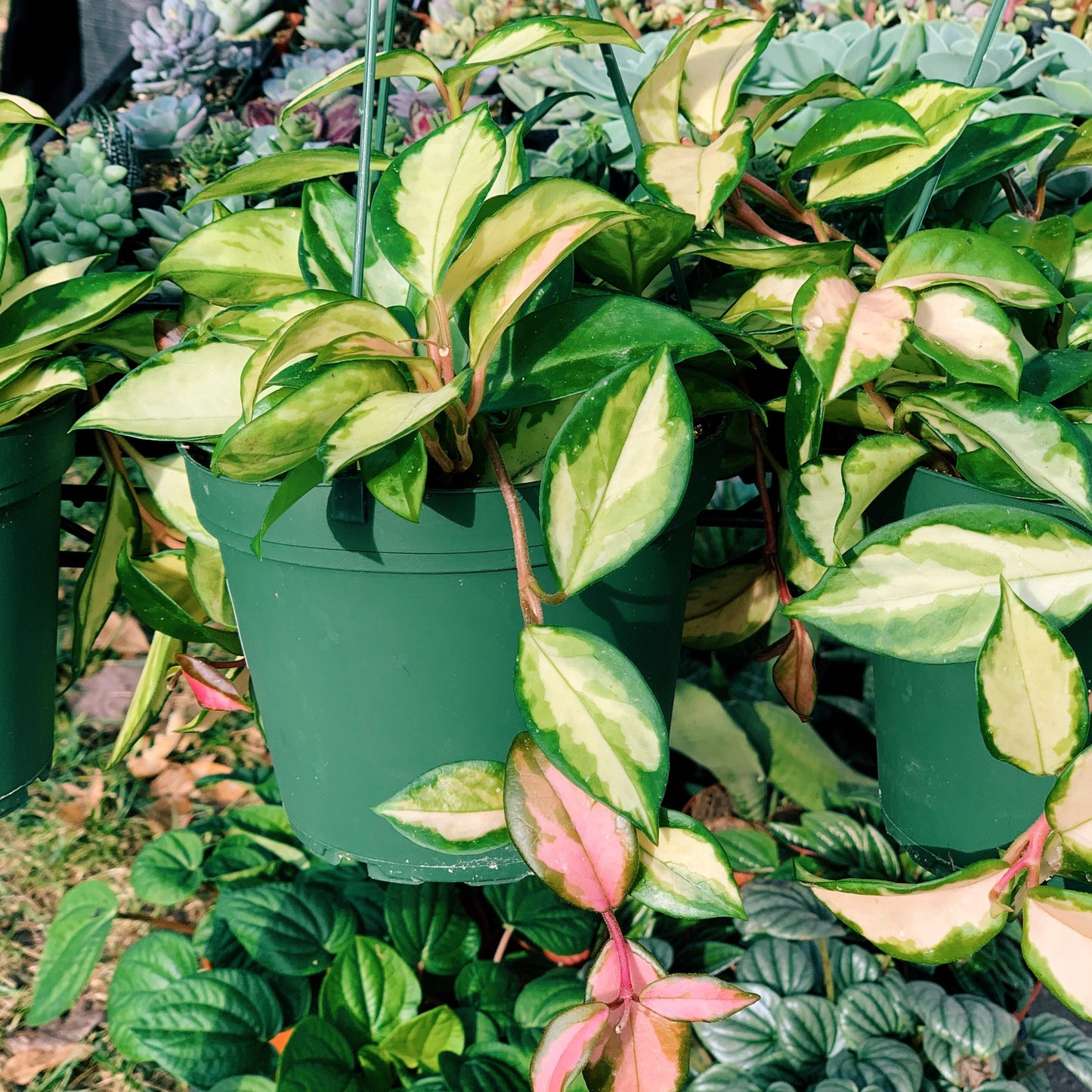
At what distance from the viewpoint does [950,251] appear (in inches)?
22.6

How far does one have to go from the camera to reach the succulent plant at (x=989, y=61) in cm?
79

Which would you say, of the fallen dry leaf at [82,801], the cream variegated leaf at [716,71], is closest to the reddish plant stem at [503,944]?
the fallen dry leaf at [82,801]

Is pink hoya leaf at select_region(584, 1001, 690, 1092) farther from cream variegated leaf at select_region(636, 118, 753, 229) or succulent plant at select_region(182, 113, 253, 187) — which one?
succulent plant at select_region(182, 113, 253, 187)

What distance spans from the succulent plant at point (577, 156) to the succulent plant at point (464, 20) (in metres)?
0.23

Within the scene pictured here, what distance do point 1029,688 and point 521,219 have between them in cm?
33

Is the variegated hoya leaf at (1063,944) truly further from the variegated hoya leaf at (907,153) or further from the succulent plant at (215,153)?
the succulent plant at (215,153)

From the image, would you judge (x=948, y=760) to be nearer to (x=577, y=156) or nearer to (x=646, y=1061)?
(x=646, y=1061)

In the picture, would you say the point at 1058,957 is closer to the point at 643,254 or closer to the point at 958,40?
the point at 643,254

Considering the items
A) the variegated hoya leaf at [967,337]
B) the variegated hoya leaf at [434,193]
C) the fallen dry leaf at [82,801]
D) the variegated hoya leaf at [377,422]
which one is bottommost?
the fallen dry leaf at [82,801]

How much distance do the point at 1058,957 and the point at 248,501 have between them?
0.45 m

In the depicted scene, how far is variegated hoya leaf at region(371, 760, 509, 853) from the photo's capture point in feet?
1.73

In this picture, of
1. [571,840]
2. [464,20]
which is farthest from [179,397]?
[464,20]

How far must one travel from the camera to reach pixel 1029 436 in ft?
1.76

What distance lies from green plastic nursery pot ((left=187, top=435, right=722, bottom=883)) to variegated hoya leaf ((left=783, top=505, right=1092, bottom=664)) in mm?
96
